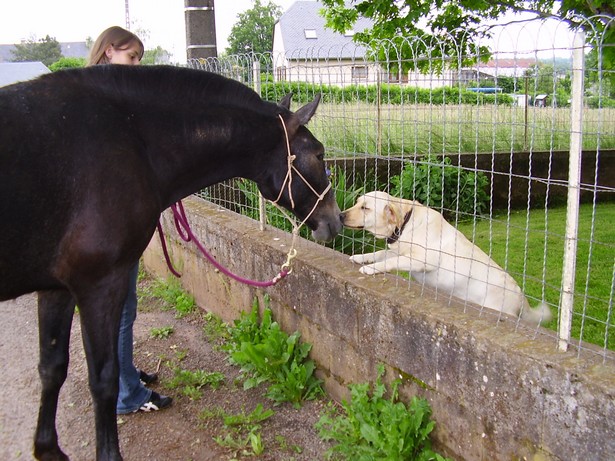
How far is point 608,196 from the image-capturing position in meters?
10.8

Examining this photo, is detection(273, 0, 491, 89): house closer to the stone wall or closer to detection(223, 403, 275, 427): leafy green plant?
the stone wall

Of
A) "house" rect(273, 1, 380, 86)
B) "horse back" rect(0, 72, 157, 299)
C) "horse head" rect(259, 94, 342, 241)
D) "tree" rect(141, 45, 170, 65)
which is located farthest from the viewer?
"tree" rect(141, 45, 170, 65)

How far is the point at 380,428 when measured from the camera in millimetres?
3145

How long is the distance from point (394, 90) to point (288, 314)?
1.80 m

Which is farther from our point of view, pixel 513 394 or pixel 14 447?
pixel 14 447

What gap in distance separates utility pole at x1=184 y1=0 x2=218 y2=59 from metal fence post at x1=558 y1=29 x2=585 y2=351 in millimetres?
4921

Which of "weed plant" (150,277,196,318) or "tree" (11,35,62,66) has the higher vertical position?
"tree" (11,35,62,66)

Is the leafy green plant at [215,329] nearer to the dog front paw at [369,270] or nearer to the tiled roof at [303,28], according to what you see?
the dog front paw at [369,270]

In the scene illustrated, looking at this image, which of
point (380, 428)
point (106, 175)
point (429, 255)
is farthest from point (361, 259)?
point (106, 175)

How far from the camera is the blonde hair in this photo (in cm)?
348

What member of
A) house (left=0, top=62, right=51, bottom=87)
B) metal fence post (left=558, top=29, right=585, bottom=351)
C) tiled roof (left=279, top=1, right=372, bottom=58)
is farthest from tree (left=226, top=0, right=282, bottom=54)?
metal fence post (left=558, top=29, right=585, bottom=351)

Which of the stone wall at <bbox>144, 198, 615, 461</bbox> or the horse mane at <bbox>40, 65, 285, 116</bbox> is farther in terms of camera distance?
the horse mane at <bbox>40, 65, 285, 116</bbox>

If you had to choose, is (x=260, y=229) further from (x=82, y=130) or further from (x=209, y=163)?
(x=82, y=130)

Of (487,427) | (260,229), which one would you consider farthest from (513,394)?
(260,229)
